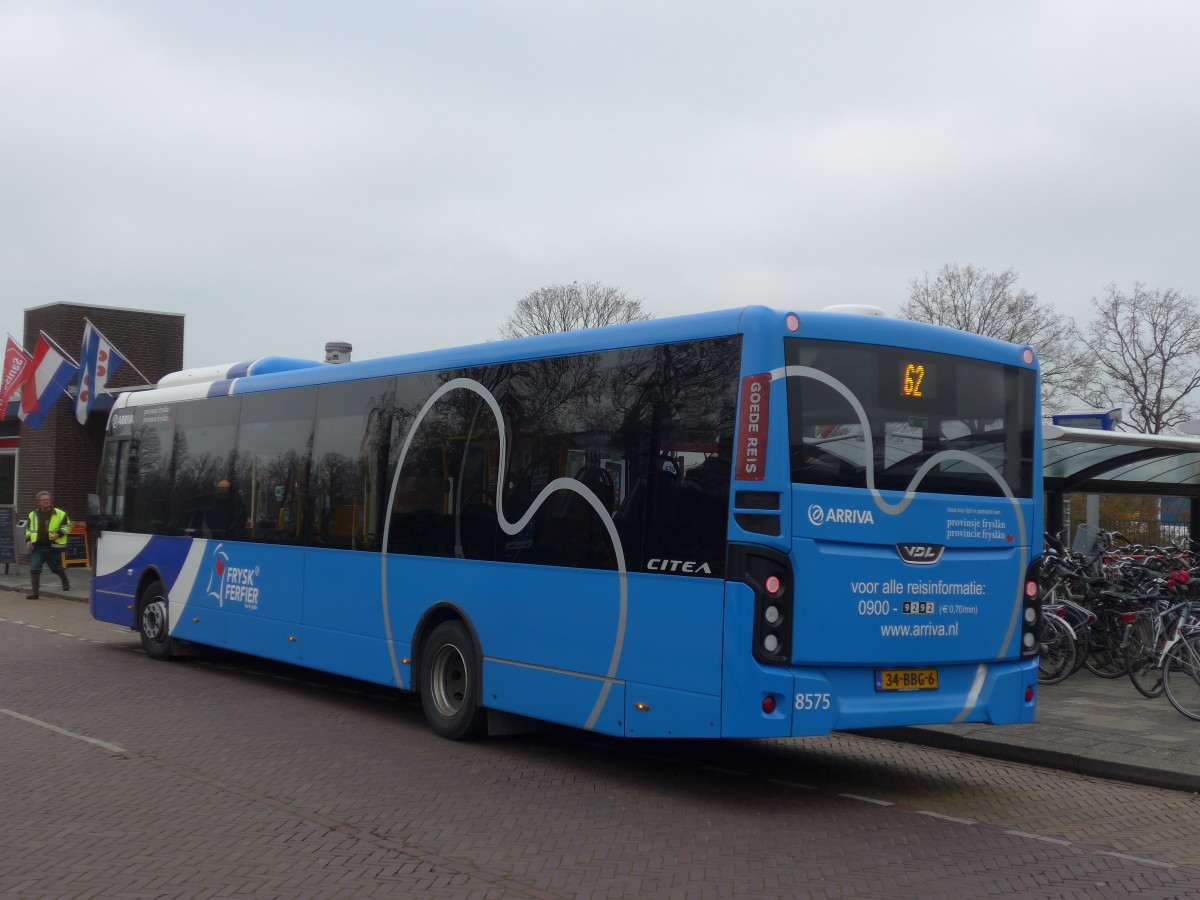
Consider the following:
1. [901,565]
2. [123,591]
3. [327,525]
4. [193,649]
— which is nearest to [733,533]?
[901,565]

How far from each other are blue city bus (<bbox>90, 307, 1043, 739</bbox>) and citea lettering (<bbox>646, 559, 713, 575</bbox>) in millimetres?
12

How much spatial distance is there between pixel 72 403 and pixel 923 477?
88.2ft

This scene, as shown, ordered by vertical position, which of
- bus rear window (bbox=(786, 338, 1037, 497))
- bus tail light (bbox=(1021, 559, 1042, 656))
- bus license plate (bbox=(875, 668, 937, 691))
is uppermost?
bus rear window (bbox=(786, 338, 1037, 497))

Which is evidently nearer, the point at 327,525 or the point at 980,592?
the point at 980,592

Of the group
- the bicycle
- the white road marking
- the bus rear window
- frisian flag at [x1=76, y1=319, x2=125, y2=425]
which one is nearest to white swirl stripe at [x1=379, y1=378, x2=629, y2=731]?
the bus rear window

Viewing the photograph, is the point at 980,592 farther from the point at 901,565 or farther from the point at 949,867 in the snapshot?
the point at 949,867

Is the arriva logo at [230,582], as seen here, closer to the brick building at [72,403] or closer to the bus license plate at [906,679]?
the bus license plate at [906,679]

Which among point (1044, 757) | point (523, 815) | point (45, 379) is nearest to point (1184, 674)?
point (1044, 757)

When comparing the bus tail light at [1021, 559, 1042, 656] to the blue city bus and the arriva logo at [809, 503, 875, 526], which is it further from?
the arriva logo at [809, 503, 875, 526]

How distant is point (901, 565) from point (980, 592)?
2.39 ft

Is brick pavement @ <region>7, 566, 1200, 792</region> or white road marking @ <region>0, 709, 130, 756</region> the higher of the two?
brick pavement @ <region>7, 566, 1200, 792</region>

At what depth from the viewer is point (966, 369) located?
797 cm

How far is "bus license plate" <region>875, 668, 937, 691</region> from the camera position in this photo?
7.43 m

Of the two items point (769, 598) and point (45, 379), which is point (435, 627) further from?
point (45, 379)
